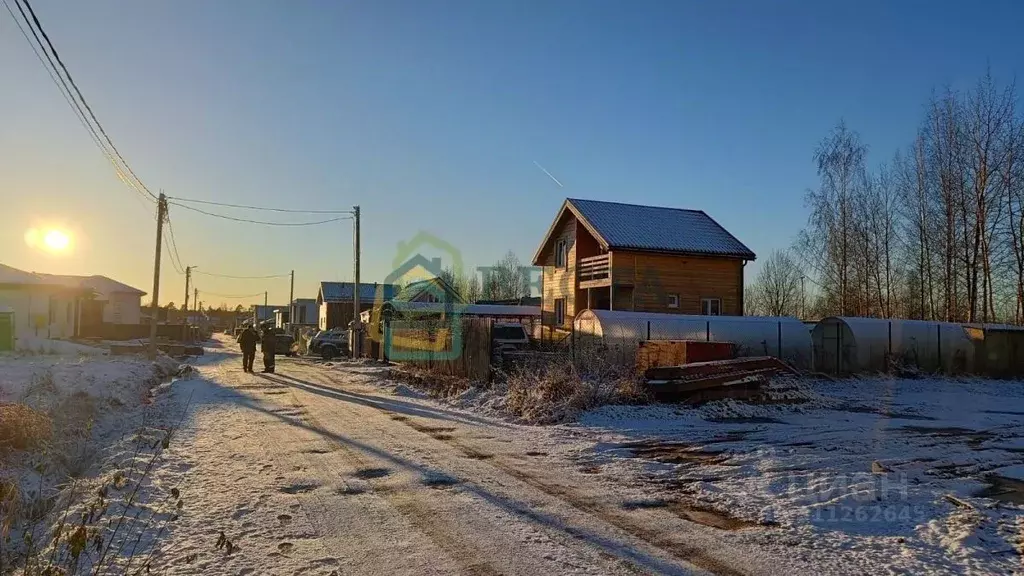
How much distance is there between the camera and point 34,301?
32188 mm

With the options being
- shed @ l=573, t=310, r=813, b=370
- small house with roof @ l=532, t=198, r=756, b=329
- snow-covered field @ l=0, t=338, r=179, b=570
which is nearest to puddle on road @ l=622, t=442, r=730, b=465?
snow-covered field @ l=0, t=338, r=179, b=570

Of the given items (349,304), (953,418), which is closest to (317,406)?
(953,418)

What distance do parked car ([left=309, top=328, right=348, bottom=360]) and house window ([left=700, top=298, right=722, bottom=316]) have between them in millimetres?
20624

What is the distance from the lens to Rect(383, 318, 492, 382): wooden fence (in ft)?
58.7

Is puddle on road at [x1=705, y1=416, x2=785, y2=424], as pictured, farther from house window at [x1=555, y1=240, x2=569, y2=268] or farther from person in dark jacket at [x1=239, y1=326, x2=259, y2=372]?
house window at [x1=555, y1=240, x2=569, y2=268]

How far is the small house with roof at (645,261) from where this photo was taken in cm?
2947

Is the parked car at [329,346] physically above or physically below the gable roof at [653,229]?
below

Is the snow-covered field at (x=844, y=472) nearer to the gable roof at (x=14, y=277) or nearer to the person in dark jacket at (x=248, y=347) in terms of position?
the person in dark jacket at (x=248, y=347)

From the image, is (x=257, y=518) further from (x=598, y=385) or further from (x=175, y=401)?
(x=175, y=401)

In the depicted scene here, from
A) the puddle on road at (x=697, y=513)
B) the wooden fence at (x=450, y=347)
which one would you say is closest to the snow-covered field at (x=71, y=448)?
the puddle on road at (x=697, y=513)

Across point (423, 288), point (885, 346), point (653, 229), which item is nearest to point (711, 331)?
point (885, 346)

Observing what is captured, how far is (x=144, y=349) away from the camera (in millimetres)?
30734

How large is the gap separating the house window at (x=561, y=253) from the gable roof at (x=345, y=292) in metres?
34.0

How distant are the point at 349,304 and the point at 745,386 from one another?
56486mm
